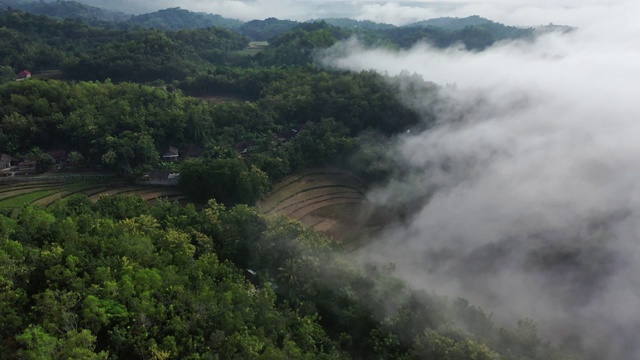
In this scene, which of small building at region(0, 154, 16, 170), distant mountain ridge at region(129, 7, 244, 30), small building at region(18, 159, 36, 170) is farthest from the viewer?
distant mountain ridge at region(129, 7, 244, 30)

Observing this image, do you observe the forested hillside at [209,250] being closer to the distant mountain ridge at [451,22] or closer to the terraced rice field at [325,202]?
the terraced rice field at [325,202]

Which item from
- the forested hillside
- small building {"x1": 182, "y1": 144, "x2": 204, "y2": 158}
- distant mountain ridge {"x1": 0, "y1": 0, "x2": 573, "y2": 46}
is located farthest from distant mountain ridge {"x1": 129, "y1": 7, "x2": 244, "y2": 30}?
small building {"x1": 182, "y1": 144, "x2": 204, "y2": 158}

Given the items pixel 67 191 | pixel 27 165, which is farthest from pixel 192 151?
pixel 27 165

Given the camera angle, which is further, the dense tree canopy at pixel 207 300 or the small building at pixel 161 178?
the small building at pixel 161 178

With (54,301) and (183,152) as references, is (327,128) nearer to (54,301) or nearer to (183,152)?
(183,152)

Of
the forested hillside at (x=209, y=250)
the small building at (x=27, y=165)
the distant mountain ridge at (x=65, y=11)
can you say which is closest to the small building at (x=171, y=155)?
the forested hillside at (x=209, y=250)

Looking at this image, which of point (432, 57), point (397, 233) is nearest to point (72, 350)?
point (397, 233)

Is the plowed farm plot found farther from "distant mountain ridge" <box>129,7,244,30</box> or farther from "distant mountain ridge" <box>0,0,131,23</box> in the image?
"distant mountain ridge" <box>0,0,131,23</box>
